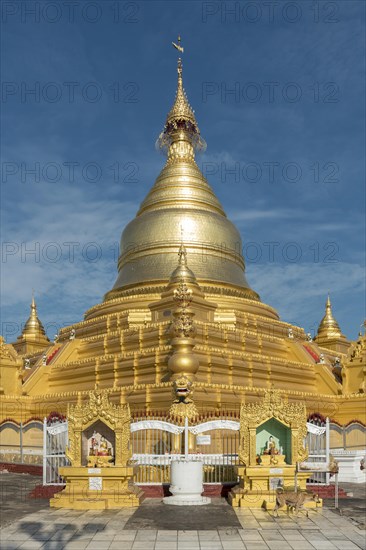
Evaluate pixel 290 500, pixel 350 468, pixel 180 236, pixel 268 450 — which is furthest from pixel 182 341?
pixel 180 236

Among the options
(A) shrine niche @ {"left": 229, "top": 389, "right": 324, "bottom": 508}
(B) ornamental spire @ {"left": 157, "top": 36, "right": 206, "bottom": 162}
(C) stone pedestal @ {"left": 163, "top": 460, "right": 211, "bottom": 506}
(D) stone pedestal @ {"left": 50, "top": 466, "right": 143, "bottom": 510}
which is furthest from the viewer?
(B) ornamental spire @ {"left": 157, "top": 36, "right": 206, "bottom": 162}

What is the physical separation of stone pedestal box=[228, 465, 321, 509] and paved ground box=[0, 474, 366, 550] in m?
0.39

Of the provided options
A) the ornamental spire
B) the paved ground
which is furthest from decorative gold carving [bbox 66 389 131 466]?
the ornamental spire

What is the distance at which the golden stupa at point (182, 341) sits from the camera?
2481 centimetres

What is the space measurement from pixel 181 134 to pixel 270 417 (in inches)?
1255

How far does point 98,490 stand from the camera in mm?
13461

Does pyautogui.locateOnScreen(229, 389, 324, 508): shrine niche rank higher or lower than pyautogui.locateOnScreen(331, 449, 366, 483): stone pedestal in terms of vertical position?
higher

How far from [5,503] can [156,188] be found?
2886 cm

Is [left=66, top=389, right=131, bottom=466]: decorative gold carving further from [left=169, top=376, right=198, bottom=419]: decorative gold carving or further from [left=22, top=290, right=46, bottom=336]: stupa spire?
[left=22, top=290, right=46, bottom=336]: stupa spire

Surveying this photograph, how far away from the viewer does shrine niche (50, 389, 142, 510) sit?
1324 centimetres

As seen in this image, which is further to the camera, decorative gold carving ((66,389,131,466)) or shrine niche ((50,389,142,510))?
decorative gold carving ((66,389,131,466))

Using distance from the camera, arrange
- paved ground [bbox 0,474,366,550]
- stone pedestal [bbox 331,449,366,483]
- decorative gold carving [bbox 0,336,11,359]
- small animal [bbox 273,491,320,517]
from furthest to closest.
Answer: decorative gold carving [bbox 0,336,11,359] → stone pedestal [bbox 331,449,366,483] → small animal [bbox 273,491,320,517] → paved ground [bbox 0,474,366,550]

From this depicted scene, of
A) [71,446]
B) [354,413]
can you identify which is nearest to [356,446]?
[354,413]

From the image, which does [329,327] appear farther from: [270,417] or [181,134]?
[270,417]
